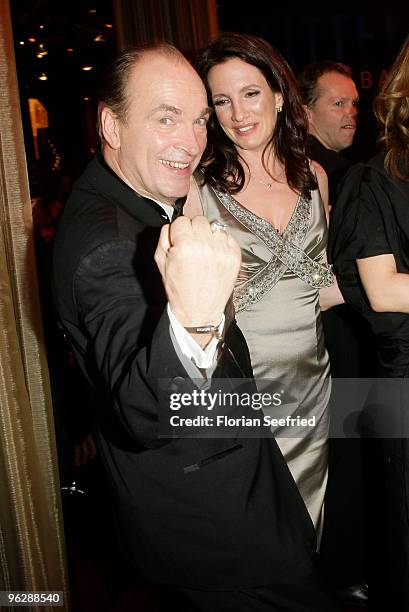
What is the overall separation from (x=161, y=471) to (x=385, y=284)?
591 millimetres

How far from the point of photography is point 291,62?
5.34m

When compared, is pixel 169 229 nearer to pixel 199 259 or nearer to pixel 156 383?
pixel 199 259

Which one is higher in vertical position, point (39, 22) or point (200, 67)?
point (39, 22)

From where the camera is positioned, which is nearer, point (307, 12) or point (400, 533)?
point (400, 533)

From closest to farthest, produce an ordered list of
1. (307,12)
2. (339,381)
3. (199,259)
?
(199,259), (339,381), (307,12)

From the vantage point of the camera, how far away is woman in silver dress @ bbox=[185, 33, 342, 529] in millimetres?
1562

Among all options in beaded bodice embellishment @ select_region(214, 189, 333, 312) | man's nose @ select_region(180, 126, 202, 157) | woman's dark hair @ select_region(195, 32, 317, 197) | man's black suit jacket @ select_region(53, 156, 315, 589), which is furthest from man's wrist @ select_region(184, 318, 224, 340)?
woman's dark hair @ select_region(195, 32, 317, 197)

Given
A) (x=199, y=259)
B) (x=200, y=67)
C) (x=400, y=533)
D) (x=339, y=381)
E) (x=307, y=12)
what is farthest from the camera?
(x=307, y=12)

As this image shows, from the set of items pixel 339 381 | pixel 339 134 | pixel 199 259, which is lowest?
pixel 339 381

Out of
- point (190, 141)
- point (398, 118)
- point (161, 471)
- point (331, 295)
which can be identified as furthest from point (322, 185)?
point (161, 471)

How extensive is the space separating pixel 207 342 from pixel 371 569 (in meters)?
1.38

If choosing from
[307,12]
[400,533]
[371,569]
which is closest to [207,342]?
[400,533]

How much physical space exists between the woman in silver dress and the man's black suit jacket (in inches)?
17.6

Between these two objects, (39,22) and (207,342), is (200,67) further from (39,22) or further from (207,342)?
(39,22)
